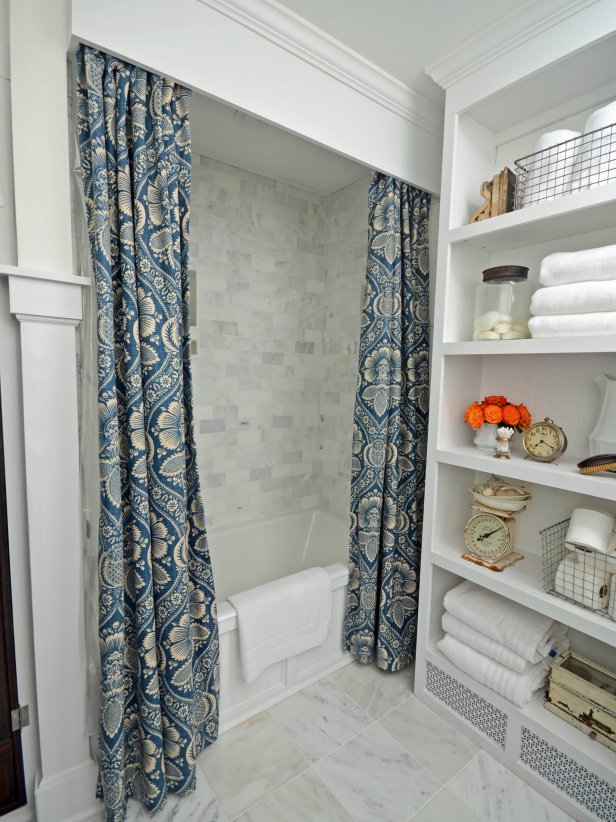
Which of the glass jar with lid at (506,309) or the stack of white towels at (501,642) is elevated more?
the glass jar with lid at (506,309)

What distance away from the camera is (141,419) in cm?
115

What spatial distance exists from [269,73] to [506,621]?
6.65ft

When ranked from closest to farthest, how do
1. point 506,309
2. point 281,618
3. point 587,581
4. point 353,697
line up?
point 587,581, point 506,309, point 281,618, point 353,697

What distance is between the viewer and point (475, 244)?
5.21 feet

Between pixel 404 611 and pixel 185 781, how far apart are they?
105 centimetres

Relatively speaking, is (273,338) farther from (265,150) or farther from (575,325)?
(575,325)

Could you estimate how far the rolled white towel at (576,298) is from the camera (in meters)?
1.18

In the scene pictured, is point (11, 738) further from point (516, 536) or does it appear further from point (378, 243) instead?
point (378, 243)

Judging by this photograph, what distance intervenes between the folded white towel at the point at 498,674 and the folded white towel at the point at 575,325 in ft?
3.78

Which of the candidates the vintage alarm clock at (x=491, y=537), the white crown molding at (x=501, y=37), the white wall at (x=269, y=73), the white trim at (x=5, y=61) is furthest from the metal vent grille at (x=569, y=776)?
the white trim at (x=5, y=61)

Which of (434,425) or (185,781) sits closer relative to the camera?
(185,781)

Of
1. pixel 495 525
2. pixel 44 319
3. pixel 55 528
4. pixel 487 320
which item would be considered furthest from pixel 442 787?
pixel 44 319

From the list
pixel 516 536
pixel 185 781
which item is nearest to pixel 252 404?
pixel 516 536

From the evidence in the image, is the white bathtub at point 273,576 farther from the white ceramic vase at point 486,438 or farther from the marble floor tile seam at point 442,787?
the white ceramic vase at point 486,438
